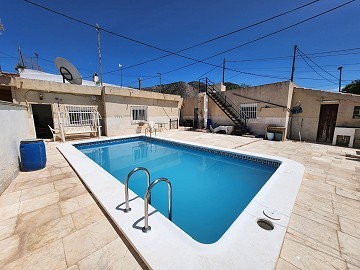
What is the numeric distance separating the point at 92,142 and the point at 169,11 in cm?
818

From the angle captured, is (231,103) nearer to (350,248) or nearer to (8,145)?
(350,248)

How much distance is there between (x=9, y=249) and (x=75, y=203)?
0.91m

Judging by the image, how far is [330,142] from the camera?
8.42 metres

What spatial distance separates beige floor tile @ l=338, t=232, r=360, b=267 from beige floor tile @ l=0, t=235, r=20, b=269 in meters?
3.55

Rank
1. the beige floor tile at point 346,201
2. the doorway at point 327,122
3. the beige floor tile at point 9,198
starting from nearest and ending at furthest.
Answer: the beige floor tile at point 9,198 → the beige floor tile at point 346,201 → the doorway at point 327,122

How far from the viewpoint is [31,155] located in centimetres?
392

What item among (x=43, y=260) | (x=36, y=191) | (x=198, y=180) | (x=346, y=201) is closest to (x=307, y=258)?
(x=346, y=201)

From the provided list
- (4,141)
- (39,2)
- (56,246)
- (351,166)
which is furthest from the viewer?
(39,2)

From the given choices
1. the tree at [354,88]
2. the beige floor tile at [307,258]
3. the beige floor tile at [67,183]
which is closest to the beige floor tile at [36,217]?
the beige floor tile at [67,183]

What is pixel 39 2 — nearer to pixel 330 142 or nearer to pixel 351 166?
pixel 351 166

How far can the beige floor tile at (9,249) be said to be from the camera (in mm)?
1580

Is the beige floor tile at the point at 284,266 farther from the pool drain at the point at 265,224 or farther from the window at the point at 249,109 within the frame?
the window at the point at 249,109

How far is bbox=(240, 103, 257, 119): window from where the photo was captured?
10837 millimetres

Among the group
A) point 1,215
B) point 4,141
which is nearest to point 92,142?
point 4,141
